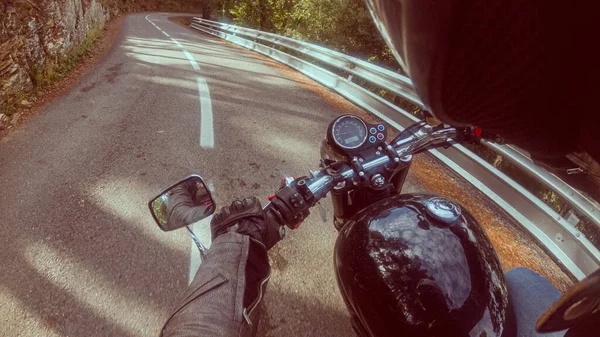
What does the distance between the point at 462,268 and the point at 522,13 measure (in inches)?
33.3

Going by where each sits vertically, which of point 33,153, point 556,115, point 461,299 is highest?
point 556,115

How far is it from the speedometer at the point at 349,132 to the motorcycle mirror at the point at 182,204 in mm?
670

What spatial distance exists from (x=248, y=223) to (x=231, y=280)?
0.23m

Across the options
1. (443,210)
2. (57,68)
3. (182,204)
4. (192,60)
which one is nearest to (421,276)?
(443,210)

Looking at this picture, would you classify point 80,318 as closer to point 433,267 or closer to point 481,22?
point 433,267

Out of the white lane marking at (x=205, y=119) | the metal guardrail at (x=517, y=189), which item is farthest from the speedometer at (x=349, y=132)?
the white lane marking at (x=205, y=119)

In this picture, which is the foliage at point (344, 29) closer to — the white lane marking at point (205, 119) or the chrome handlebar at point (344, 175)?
the white lane marking at point (205, 119)

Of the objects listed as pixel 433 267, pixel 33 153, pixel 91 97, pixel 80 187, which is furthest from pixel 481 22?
pixel 91 97

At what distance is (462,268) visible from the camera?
956mm

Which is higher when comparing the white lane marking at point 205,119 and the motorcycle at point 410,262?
the motorcycle at point 410,262

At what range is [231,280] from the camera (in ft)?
3.70

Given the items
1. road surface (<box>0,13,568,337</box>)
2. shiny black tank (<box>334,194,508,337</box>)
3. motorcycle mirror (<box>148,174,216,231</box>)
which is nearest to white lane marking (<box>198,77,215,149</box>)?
road surface (<box>0,13,568,337</box>)

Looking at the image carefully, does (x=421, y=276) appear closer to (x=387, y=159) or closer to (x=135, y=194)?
(x=387, y=159)

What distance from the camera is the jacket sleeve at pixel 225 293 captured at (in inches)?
40.3
